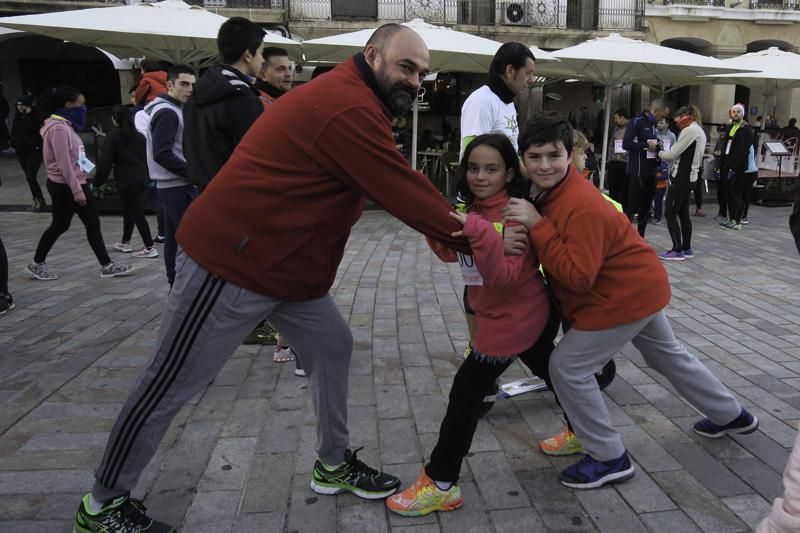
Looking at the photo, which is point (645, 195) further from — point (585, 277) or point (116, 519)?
point (116, 519)

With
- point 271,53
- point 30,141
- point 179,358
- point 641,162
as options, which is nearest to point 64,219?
point 271,53

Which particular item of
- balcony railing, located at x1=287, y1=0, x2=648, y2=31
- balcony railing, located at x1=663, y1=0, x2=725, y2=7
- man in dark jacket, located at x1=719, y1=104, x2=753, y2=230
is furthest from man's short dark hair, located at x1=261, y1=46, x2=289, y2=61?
balcony railing, located at x1=663, y1=0, x2=725, y2=7

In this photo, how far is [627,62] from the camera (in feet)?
34.0

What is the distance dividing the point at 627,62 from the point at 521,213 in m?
9.21

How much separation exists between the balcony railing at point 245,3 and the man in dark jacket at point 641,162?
16149 mm

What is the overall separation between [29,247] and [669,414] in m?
7.94

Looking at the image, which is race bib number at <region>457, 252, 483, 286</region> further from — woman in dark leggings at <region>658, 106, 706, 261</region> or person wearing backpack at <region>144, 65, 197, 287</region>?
woman in dark leggings at <region>658, 106, 706, 261</region>

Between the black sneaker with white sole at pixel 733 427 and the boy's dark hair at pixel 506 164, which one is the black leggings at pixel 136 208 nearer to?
the boy's dark hair at pixel 506 164

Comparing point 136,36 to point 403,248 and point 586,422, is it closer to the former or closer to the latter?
point 403,248

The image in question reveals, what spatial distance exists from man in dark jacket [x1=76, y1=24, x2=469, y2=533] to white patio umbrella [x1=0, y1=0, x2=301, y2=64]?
748 centimetres

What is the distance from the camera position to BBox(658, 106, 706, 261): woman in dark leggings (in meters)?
7.71

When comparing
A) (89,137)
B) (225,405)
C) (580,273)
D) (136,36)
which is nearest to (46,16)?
(136,36)

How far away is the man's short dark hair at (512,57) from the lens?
377 centimetres

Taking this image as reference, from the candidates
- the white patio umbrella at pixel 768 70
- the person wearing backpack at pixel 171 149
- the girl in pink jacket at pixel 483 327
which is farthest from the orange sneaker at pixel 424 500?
the white patio umbrella at pixel 768 70
